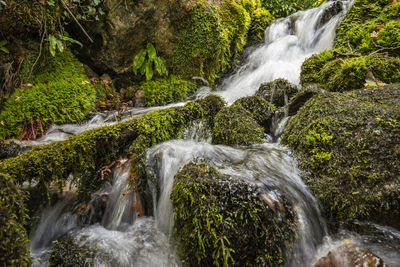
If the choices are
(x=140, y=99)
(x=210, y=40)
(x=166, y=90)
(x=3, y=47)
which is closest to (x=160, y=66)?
(x=166, y=90)

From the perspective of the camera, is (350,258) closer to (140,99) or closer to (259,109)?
(259,109)

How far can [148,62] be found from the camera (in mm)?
6172

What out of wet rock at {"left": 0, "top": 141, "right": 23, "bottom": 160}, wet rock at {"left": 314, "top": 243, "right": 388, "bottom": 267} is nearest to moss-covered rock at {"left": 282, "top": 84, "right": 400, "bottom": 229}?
wet rock at {"left": 314, "top": 243, "right": 388, "bottom": 267}

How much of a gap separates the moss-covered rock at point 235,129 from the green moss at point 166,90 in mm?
3036

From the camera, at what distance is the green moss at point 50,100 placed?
4.10 meters

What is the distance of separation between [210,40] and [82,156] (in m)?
5.12

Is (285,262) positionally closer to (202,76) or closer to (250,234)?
(250,234)

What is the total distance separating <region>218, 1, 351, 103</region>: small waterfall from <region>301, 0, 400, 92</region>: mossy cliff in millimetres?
641

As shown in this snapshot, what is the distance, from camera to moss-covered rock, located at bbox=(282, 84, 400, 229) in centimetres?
209

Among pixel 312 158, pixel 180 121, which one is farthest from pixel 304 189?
pixel 180 121

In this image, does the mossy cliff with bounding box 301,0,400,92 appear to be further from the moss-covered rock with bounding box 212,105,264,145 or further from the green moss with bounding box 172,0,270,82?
the green moss with bounding box 172,0,270,82

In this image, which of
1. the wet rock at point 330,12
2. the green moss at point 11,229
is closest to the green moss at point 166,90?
the green moss at point 11,229

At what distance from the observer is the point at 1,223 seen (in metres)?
1.28

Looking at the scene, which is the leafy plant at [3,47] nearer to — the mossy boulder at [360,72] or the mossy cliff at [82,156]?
the mossy cliff at [82,156]
